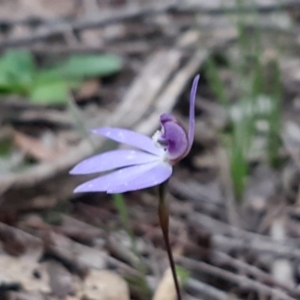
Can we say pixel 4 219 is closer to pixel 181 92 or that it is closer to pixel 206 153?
pixel 206 153

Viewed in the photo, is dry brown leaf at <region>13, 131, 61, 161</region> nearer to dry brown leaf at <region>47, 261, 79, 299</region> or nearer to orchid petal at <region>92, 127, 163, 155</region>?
dry brown leaf at <region>47, 261, 79, 299</region>

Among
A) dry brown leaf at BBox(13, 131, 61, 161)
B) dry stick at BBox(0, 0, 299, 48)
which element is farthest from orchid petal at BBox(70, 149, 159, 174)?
dry stick at BBox(0, 0, 299, 48)

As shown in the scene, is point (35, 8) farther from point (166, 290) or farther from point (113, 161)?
point (113, 161)

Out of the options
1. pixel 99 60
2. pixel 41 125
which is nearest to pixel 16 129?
pixel 41 125

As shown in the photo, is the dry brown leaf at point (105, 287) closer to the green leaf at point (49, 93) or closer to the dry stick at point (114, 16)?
the green leaf at point (49, 93)

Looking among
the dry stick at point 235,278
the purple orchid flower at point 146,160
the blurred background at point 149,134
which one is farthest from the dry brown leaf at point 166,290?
the purple orchid flower at point 146,160

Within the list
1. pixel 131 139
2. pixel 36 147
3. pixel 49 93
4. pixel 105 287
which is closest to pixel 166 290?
pixel 105 287
